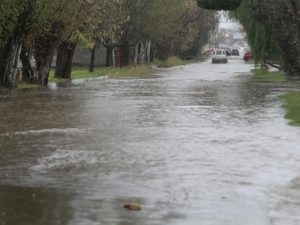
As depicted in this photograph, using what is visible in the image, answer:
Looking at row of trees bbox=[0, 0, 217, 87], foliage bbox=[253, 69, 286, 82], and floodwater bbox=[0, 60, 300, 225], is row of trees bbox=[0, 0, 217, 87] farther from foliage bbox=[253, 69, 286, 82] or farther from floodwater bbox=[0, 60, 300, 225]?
foliage bbox=[253, 69, 286, 82]

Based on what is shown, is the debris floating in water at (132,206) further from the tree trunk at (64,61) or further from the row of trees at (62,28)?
the tree trunk at (64,61)

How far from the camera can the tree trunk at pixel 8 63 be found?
1033 inches

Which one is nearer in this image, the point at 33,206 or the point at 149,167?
the point at 33,206

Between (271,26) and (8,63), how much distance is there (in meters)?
11.1

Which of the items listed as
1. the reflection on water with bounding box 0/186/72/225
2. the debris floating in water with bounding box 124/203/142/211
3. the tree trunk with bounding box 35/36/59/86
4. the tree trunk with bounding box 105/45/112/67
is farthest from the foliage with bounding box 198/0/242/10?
the debris floating in water with bounding box 124/203/142/211

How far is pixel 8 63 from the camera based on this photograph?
26.3m

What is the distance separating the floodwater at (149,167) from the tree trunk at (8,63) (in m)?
8.49

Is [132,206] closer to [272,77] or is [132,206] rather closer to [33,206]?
[33,206]

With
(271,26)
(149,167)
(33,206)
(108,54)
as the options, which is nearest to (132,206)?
(33,206)

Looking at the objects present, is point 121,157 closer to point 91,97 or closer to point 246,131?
point 246,131

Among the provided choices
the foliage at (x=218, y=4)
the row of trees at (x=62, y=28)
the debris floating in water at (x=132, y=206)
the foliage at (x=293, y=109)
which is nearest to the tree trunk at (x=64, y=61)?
the row of trees at (x=62, y=28)

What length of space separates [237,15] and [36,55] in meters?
16.9

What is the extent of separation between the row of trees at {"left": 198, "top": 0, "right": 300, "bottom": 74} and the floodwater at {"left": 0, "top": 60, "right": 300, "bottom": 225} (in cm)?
319

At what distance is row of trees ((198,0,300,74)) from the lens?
1966cm
